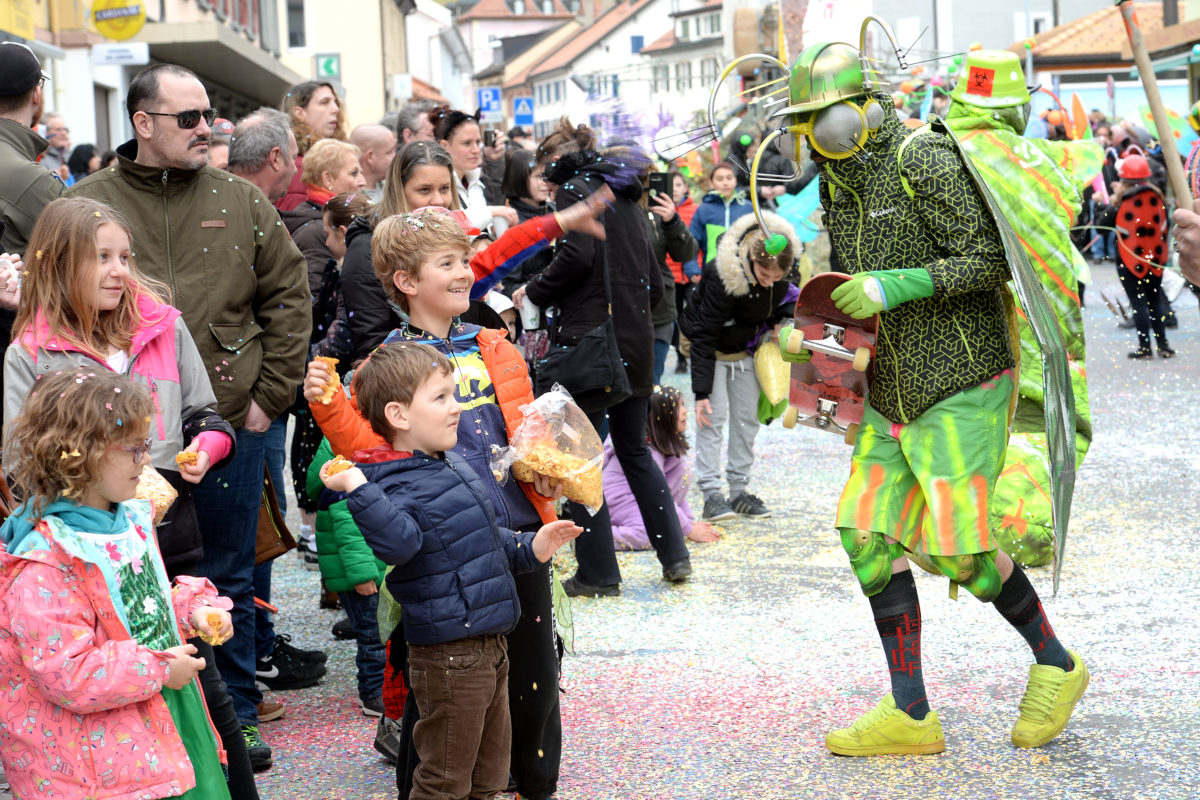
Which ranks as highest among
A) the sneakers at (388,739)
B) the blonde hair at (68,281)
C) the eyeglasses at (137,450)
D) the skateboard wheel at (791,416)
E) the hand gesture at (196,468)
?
the blonde hair at (68,281)

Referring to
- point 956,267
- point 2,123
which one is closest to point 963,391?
point 956,267

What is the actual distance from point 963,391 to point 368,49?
4556 centimetres

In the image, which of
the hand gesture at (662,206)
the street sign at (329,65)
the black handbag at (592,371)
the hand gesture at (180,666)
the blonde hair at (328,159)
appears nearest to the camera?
the hand gesture at (180,666)

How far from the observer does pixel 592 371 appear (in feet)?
18.4

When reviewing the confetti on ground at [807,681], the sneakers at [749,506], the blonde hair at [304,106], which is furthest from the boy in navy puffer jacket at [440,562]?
the sneakers at [749,506]

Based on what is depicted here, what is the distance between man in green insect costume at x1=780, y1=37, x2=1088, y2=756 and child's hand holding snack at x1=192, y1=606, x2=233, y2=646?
184 centimetres

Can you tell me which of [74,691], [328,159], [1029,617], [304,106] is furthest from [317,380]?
[304,106]

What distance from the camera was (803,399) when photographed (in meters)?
4.18

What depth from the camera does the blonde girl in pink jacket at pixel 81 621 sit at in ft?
8.48

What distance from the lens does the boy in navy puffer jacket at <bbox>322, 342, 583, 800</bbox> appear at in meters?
3.03

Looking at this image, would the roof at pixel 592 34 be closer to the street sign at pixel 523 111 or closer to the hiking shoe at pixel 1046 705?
the street sign at pixel 523 111

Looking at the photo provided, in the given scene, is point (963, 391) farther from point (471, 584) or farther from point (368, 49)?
point (368, 49)

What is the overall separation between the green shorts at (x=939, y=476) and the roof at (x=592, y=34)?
87.6 metres

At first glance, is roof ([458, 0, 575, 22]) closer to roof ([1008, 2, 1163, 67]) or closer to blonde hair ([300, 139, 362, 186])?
roof ([1008, 2, 1163, 67])
